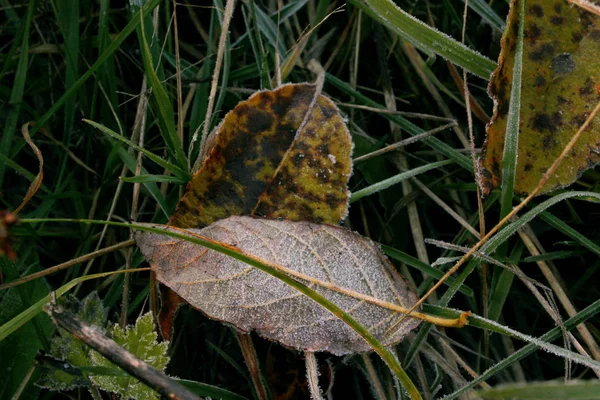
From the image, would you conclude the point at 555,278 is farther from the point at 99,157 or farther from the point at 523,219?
the point at 99,157

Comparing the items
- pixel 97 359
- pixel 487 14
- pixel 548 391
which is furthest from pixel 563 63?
pixel 97 359

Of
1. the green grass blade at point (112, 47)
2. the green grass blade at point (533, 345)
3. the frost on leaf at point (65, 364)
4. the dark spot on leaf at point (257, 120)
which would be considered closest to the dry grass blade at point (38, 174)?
the green grass blade at point (112, 47)

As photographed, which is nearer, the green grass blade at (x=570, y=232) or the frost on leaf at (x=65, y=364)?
the frost on leaf at (x=65, y=364)

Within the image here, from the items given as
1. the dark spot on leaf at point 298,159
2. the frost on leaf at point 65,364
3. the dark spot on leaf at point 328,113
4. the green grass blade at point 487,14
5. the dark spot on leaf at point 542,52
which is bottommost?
the frost on leaf at point 65,364

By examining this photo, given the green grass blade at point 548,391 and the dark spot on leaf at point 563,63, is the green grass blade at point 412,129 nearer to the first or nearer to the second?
the dark spot on leaf at point 563,63

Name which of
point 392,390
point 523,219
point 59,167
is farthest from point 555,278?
point 59,167

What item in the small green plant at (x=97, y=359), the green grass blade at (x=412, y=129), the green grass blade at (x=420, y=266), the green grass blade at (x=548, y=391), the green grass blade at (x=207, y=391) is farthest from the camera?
the green grass blade at (x=412, y=129)

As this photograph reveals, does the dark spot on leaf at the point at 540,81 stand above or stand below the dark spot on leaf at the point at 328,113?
above
